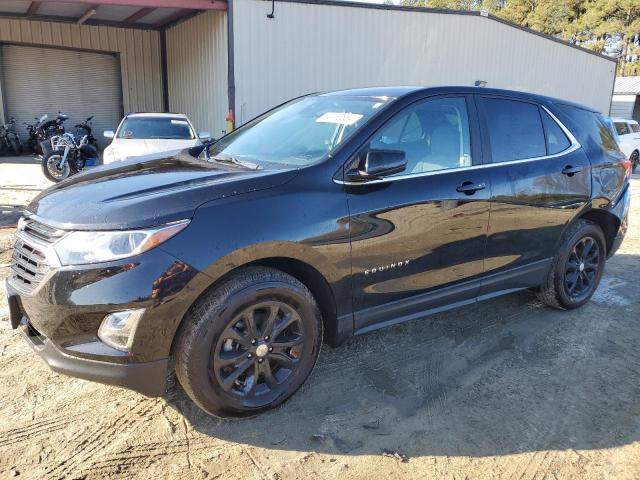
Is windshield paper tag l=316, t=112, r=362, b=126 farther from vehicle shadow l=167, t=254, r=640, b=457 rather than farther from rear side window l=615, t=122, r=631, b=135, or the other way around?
rear side window l=615, t=122, r=631, b=135

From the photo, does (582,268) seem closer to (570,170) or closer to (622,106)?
(570,170)

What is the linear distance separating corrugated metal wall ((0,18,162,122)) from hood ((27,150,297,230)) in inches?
672

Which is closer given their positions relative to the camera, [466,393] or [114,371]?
[114,371]

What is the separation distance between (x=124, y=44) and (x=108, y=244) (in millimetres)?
A: 18276

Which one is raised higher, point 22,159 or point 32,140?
point 32,140

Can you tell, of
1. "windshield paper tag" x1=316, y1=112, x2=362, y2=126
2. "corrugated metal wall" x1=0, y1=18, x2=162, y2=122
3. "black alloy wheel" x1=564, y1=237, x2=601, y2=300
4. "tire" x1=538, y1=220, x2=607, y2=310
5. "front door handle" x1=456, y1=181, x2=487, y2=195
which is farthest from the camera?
"corrugated metal wall" x1=0, y1=18, x2=162, y2=122

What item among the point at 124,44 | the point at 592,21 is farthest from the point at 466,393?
the point at 592,21

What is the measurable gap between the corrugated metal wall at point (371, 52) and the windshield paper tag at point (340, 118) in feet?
29.8

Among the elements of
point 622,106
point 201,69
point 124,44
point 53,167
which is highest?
point 124,44

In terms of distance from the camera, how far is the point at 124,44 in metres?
18.0

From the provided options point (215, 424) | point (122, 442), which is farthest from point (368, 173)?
point (122, 442)

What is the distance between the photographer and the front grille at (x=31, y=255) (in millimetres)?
2365

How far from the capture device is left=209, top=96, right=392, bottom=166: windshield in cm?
306

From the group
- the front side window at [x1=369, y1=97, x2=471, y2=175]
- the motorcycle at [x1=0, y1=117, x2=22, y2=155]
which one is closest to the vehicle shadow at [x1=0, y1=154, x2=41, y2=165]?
the motorcycle at [x1=0, y1=117, x2=22, y2=155]
